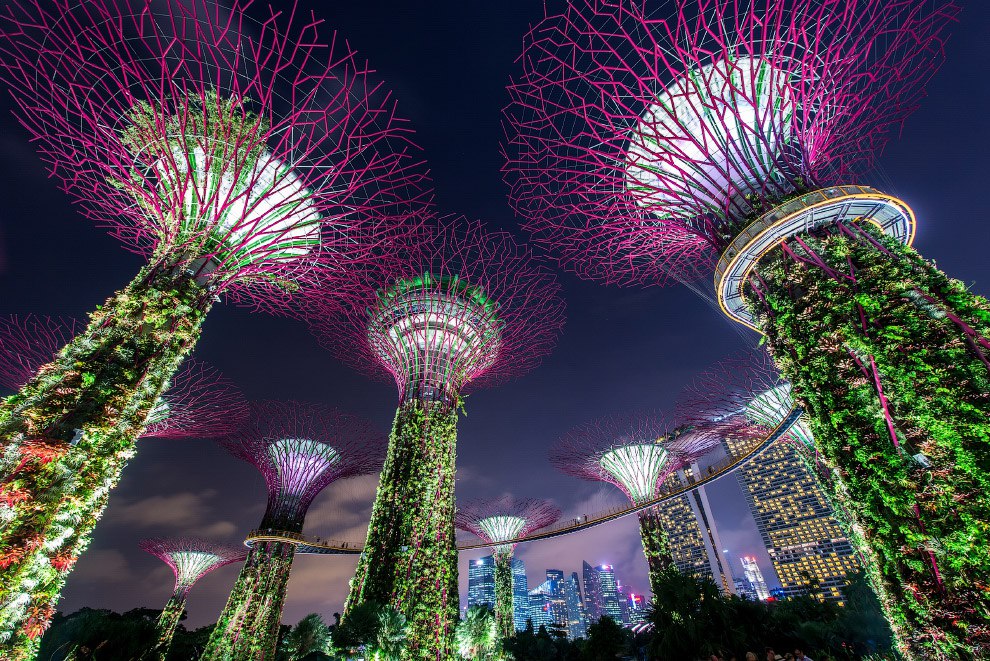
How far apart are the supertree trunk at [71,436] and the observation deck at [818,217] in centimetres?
1126

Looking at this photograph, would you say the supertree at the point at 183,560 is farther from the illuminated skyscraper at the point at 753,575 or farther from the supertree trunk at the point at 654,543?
the illuminated skyscraper at the point at 753,575

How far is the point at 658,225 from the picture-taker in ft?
37.5

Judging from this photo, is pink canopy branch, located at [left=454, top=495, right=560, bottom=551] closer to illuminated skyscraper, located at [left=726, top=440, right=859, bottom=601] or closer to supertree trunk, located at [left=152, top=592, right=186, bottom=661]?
supertree trunk, located at [left=152, top=592, right=186, bottom=661]

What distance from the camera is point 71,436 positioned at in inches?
240

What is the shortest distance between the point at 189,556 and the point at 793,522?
121 metres

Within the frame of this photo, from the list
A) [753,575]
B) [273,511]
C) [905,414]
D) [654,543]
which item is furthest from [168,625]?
[753,575]

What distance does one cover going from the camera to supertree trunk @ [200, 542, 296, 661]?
18.7 meters

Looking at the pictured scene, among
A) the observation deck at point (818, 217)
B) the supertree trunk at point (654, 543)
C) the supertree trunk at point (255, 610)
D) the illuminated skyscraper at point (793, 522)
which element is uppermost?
the illuminated skyscraper at point (793, 522)

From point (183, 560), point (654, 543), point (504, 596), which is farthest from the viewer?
point (183, 560)

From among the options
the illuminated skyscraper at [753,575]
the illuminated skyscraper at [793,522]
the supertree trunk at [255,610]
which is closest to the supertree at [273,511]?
the supertree trunk at [255,610]

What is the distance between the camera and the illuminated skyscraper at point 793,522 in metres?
90.7

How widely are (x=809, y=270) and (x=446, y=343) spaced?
41.7 feet

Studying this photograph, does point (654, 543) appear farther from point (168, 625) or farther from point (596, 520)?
point (168, 625)

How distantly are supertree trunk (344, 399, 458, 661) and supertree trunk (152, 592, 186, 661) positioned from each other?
28.7 meters
